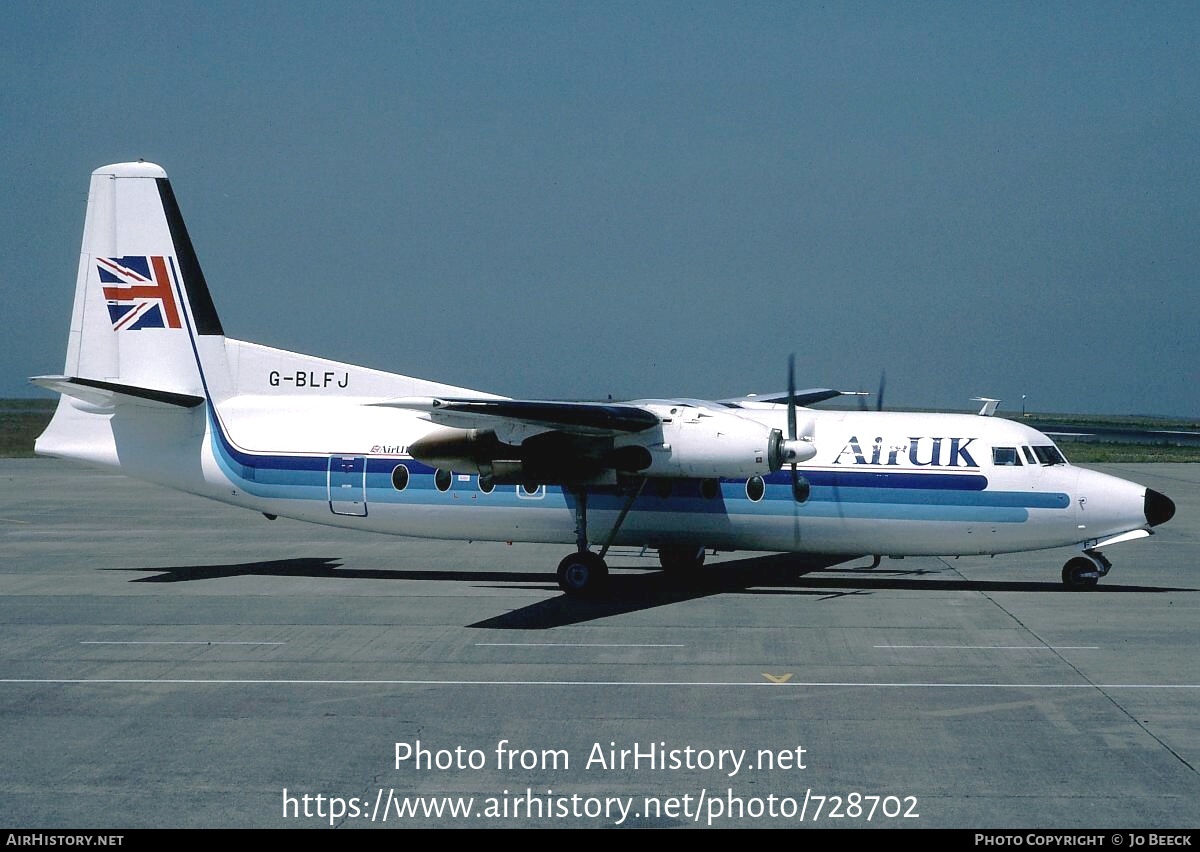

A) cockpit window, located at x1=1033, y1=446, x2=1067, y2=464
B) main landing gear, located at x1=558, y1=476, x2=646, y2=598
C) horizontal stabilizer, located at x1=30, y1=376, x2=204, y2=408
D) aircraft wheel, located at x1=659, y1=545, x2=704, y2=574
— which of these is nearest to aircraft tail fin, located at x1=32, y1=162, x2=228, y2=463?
horizontal stabilizer, located at x1=30, y1=376, x2=204, y2=408

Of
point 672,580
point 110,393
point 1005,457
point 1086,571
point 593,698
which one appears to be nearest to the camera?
point 593,698

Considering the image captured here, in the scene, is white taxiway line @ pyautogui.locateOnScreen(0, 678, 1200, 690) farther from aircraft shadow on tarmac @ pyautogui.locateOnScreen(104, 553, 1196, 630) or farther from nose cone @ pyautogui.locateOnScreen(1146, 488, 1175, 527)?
nose cone @ pyautogui.locateOnScreen(1146, 488, 1175, 527)

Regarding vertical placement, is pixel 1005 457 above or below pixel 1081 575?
above

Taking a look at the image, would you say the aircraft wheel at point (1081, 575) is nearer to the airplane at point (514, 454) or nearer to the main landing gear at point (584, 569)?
the airplane at point (514, 454)

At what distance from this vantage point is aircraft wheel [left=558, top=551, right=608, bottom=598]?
19.0 metres

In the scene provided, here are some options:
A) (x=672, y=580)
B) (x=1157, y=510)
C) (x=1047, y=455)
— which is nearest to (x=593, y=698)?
(x=672, y=580)

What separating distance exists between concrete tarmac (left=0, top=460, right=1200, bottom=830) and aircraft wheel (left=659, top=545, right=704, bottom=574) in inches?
22.7

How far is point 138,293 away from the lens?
846 inches

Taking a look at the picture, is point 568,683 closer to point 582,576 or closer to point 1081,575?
point 582,576

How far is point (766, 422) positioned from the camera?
1994cm

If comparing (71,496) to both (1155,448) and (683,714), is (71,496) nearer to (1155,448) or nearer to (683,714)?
(683,714)

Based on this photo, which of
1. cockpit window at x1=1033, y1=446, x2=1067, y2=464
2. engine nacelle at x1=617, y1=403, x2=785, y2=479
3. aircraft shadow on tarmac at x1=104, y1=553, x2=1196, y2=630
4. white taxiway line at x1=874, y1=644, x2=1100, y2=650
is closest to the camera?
white taxiway line at x1=874, y1=644, x2=1100, y2=650

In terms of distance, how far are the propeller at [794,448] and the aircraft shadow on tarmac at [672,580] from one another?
5.61 ft

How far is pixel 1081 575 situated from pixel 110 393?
16.6m
